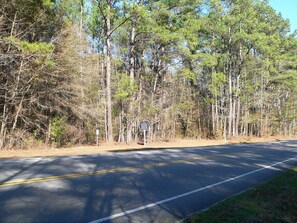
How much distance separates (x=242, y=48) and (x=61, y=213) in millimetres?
42664

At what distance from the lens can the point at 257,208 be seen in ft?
21.4

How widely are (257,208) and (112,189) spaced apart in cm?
322

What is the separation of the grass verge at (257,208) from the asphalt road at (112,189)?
0.43m

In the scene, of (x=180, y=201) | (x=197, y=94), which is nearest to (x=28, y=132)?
(x=180, y=201)

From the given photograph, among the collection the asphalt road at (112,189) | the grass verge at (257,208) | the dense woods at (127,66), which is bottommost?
the grass verge at (257,208)

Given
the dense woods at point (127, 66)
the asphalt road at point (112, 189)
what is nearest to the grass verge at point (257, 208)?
the asphalt road at point (112, 189)

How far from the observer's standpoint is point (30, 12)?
62.6ft

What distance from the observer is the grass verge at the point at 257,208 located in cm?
572

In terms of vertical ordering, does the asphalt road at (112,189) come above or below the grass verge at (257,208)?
above

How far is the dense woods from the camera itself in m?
19.2

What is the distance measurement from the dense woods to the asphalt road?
32.4ft

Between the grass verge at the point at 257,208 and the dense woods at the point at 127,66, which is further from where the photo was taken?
the dense woods at the point at 127,66

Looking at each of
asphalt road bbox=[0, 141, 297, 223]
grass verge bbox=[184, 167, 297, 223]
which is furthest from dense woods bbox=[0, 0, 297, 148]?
grass verge bbox=[184, 167, 297, 223]

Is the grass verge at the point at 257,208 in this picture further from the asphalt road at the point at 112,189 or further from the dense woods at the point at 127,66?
the dense woods at the point at 127,66
